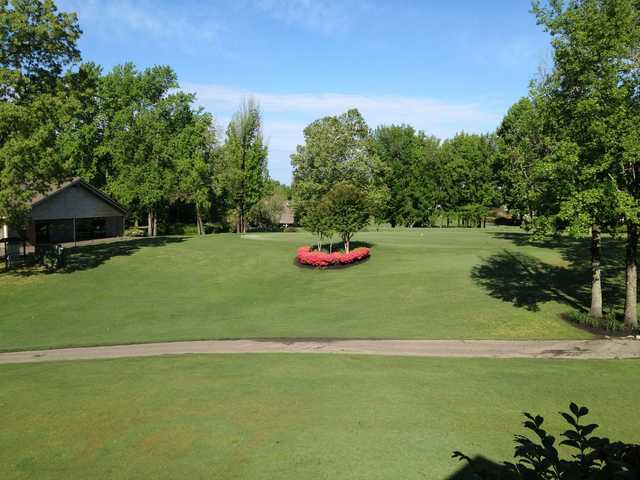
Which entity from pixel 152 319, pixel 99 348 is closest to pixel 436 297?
pixel 152 319

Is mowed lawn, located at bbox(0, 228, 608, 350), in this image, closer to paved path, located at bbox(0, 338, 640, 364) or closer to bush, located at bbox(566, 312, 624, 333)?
bush, located at bbox(566, 312, 624, 333)

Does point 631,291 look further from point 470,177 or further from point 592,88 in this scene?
point 470,177

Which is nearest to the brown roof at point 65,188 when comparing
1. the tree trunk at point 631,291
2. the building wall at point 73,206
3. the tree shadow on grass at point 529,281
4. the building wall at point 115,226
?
the building wall at point 73,206

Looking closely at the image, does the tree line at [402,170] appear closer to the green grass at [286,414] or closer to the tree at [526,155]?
the tree at [526,155]

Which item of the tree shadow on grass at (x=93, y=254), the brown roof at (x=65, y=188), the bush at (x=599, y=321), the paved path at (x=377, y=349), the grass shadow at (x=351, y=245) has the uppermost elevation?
the brown roof at (x=65, y=188)

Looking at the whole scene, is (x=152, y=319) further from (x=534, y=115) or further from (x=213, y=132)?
(x=213, y=132)

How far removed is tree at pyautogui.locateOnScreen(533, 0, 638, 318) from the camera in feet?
65.0

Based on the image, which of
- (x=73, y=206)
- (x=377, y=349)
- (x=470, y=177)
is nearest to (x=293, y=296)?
(x=377, y=349)

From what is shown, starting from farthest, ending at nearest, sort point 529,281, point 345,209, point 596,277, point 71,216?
point 71,216 → point 345,209 → point 529,281 → point 596,277

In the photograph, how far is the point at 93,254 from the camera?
144 feet

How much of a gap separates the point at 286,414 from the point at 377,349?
9628 millimetres

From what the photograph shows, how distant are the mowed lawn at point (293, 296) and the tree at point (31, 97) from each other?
7.27m

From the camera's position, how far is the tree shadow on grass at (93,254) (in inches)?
1460

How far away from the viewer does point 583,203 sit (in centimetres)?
2022
